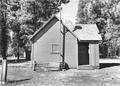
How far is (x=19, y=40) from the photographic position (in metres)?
37.8

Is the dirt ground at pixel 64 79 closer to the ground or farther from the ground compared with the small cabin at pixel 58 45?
closer to the ground

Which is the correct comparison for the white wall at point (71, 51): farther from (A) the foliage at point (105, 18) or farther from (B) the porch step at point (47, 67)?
(A) the foliage at point (105, 18)

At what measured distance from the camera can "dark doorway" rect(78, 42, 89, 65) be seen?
22562 mm

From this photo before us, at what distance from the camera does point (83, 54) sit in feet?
74.7

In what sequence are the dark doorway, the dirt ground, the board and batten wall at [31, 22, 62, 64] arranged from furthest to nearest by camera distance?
the dark doorway → the board and batten wall at [31, 22, 62, 64] → the dirt ground

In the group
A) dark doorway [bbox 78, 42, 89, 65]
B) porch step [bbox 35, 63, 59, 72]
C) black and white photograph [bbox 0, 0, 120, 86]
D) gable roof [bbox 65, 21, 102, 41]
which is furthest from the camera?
dark doorway [bbox 78, 42, 89, 65]

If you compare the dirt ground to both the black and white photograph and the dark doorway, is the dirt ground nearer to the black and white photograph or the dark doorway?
the black and white photograph

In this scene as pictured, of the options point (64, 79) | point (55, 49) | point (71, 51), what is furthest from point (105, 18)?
point (64, 79)

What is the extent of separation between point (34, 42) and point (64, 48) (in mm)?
3867

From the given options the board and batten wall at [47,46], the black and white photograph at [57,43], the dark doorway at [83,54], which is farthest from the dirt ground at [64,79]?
the dark doorway at [83,54]

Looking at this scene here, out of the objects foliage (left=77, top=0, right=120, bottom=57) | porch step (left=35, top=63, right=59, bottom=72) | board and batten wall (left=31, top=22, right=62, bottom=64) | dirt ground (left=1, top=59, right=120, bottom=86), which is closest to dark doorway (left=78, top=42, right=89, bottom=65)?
board and batten wall (left=31, top=22, right=62, bottom=64)

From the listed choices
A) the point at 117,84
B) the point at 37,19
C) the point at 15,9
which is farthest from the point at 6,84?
the point at 15,9

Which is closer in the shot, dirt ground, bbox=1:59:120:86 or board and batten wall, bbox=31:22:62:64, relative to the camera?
dirt ground, bbox=1:59:120:86

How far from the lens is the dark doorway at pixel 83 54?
2256 cm
